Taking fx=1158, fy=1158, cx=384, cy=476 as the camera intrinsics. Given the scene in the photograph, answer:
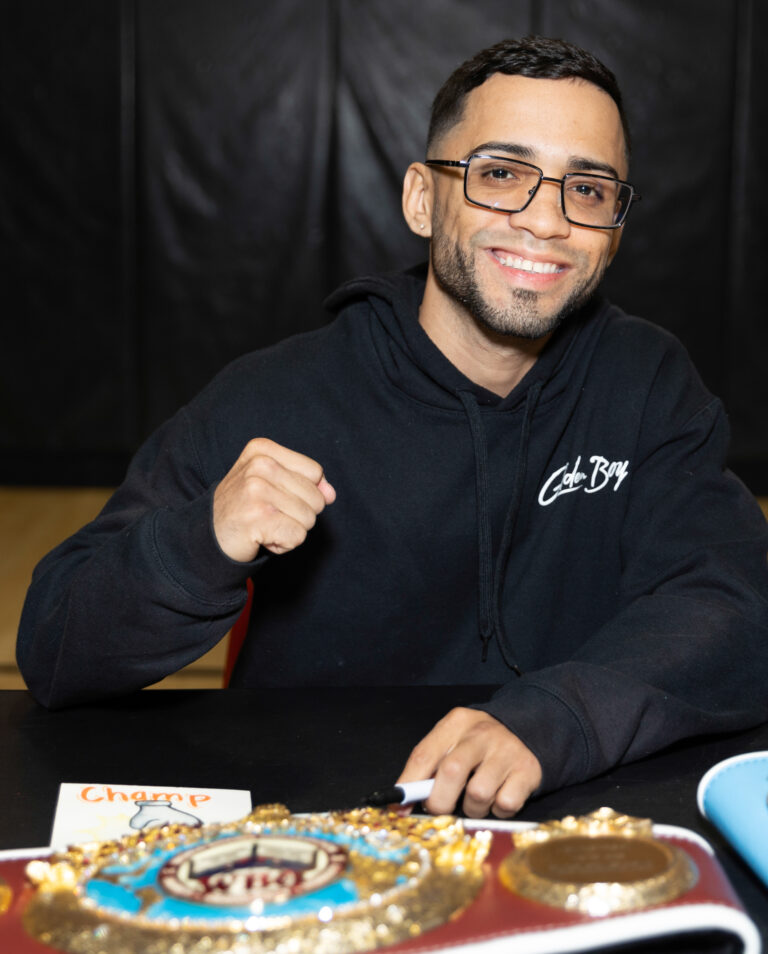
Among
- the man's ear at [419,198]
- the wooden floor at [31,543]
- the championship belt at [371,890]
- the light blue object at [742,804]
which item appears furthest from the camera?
the wooden floor at [31,543]

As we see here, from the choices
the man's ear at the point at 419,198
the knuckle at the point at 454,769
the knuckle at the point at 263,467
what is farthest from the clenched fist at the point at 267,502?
the man's ear at the point at 419,198

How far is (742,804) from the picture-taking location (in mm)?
823

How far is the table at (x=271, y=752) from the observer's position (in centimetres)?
93

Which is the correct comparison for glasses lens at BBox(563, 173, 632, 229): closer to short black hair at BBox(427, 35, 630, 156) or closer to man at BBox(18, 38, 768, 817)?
man at BBox(18, 38, 768, 817)

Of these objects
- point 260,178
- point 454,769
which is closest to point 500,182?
point 454,769

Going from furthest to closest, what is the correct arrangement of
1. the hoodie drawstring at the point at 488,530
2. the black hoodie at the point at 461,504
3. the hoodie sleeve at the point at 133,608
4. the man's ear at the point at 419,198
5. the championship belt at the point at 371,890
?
1. the man's ear at the point at 419,198
2. the hoodie drawstring at the point at 488,530
3. the black hoodie at the point at 461,504
4. the hoodie sleeve at the point at 133,608
5. the championship belt at the point at 371,890

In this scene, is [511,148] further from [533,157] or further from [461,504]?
[461,504]

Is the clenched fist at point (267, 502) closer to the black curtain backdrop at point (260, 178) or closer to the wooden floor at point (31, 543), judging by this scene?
the wooden floor at point (31, 543)

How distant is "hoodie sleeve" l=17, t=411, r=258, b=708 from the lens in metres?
1.13

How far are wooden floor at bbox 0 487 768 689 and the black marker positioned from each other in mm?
1883

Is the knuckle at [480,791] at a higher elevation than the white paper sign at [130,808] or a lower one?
higher

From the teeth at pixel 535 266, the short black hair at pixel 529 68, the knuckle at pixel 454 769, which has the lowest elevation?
the knuckle at pixel 454 769

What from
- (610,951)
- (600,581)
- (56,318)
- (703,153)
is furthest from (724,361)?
(610,951)

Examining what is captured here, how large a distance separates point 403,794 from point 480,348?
2.57 feet
